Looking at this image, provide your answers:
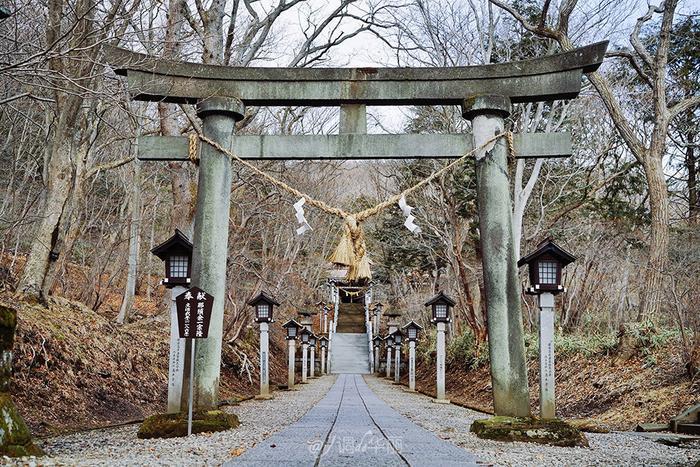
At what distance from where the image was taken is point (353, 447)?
21.1ft

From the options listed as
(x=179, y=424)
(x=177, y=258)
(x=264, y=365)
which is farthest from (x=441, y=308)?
(x=179, y=424)

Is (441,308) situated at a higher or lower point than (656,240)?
lower

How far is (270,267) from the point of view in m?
22.1

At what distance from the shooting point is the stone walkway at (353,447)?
5453 millimetres

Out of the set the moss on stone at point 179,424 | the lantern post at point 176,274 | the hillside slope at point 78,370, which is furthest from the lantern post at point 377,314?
the moss on stone at point 179,424

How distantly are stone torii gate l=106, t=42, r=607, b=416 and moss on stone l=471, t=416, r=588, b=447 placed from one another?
0.34m

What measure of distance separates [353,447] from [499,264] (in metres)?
2.93

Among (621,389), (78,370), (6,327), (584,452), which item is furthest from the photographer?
(621,389)

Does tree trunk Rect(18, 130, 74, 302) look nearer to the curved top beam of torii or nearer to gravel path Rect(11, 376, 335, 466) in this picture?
the curved top beam of torii

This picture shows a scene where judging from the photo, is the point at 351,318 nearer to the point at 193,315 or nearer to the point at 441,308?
the point at 441,308

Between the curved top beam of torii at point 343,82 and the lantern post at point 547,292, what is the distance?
2621mm

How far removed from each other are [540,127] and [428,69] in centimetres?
1104

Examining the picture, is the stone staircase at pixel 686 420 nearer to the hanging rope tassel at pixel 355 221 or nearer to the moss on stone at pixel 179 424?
the hanging rope tassel at pixel 355 221

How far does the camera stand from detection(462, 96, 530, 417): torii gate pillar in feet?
24.8
